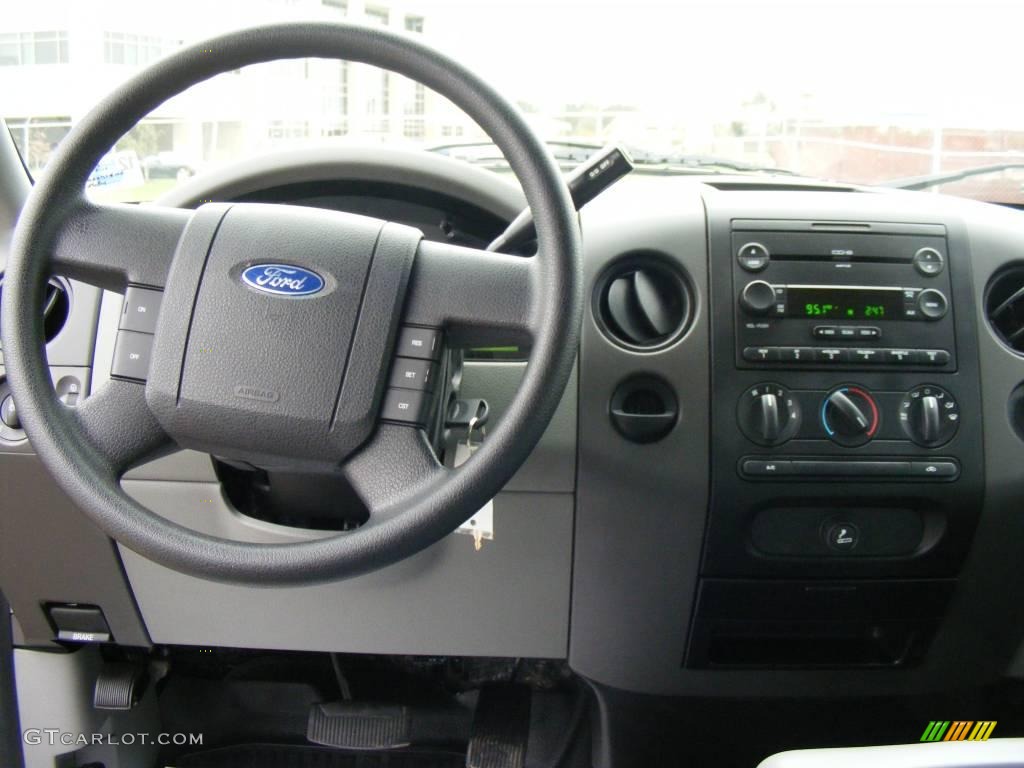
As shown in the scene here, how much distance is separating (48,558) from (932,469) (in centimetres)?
132

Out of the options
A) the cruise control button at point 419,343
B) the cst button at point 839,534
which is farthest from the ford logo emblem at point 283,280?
the cst button at point 839,534

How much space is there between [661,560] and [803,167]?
2.54 ft

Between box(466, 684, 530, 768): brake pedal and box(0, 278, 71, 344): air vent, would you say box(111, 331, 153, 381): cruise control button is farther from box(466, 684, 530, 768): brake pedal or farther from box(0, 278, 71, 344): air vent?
box(466, 684, 530, 768): brake pedal

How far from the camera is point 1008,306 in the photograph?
138 cm

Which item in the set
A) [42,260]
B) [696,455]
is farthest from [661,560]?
[42,260]

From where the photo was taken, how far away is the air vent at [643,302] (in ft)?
4.36

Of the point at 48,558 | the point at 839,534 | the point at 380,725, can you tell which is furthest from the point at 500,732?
the point at 48,558

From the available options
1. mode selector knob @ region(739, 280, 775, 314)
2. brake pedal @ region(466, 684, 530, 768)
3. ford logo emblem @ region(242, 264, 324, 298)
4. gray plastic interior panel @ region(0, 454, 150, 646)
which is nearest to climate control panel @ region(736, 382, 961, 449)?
mode selector knob @ region(739, 280, 775, 314)

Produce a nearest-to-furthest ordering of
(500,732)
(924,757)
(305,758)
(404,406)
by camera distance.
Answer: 1. (924,757)
2. (404,406)
3. (500,732)
4. (305,758)

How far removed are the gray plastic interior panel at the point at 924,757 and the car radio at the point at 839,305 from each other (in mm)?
580

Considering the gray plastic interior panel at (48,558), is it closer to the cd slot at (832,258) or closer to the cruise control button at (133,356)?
the cruise control button at (133,356)

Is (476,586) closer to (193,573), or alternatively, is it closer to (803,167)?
(193,573)

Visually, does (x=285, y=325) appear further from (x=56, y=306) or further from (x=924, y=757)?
(x=924, y=757)

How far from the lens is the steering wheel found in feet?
3.24
